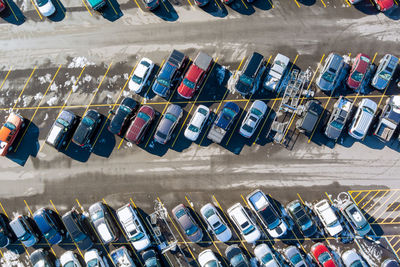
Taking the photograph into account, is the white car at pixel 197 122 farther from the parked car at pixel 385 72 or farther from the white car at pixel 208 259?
the parked car at pixel 385 72

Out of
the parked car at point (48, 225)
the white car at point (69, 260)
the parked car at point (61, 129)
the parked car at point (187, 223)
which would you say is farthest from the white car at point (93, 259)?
the parked car at point (61, 129)

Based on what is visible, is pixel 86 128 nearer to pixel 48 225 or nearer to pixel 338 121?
pixel 48 225

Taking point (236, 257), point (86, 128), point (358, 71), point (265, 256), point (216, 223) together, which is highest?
point (358, 71)

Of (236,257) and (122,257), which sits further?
(122,257)

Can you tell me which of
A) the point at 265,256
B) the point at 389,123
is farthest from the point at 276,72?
the point at 265,256

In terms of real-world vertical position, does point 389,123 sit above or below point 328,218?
above

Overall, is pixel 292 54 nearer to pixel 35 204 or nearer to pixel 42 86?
pixel 42 86

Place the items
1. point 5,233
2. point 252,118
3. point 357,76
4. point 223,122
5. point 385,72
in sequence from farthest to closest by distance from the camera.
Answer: point 5,233, point 223,122, point 252,118, point 357,76, point 385,72
